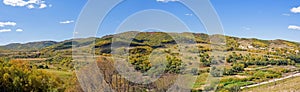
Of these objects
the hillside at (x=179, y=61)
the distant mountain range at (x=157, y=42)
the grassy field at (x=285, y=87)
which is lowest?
the grassy field at (x=285, y=87)

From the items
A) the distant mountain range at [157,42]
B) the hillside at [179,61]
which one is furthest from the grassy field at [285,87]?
the distant mountain range at [157,42]

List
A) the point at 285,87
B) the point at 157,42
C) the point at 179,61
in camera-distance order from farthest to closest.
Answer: the point at 157,42 → the point at 179,61 → the point at 285,87

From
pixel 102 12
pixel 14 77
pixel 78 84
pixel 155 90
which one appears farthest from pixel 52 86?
pixel 102 12

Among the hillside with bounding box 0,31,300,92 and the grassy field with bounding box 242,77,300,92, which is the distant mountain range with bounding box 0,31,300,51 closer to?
the hillside with bounding box 0,31,300,92

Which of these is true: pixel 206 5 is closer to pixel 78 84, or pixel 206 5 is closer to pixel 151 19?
pixel 151 19

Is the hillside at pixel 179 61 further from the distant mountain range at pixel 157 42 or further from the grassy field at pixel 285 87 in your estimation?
the grassy field at pixel 285 87

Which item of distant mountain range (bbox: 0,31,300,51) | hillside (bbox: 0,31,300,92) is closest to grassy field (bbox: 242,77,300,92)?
hillside (bbox: 0,31,300,92)

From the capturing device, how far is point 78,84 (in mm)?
20781

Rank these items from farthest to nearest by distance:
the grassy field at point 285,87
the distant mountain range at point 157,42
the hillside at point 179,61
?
the grassy field at point 285,87
the distant mountain range at point 157,42
the hillside at point 179,61

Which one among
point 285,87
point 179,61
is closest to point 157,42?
point 179,61

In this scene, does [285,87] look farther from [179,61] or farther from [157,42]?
[157,42]

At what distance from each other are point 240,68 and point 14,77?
50615 millimetres

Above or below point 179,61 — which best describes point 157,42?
above

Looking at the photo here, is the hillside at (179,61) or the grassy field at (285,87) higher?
the hillside at (179,61)
